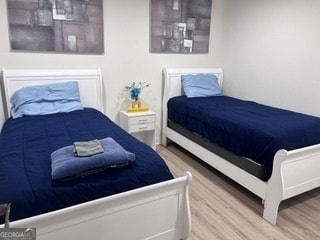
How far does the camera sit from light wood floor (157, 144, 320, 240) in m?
1.91

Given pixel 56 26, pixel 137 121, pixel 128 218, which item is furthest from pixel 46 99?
pixel 128 218

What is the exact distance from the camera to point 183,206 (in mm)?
1563

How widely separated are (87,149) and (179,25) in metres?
2.60

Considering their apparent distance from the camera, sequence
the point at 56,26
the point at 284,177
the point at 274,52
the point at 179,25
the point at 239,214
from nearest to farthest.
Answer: the point at 284,177 → the point at 239,214 → the point at 56,26 → the point at 274,52 → the point at 179,25

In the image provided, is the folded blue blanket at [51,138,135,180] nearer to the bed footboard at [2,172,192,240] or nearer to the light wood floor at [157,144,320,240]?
the bed footboard at [2,172,192,240]

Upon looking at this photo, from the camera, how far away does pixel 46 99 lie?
8.90 ft

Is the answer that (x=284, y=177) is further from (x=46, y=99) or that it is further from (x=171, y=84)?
(x=46, y=99)

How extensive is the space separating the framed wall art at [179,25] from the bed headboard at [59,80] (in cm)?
92

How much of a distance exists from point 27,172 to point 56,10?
2080 mm

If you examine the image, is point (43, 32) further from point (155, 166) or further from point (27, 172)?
point (155, 166)

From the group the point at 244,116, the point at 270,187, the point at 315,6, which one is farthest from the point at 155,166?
the point at 315,6

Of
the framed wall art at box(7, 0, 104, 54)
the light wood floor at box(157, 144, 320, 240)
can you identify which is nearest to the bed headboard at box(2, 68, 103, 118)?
the framed wall art at box(7, 0, 104, 54)

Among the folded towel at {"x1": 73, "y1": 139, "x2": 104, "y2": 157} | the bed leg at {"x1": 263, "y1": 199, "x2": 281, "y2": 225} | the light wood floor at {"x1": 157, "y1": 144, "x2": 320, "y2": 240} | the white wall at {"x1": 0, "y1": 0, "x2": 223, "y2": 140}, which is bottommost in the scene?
the light wood floor at {"x1": 157, "y1": 144, "x2": 320, "y2": 240}

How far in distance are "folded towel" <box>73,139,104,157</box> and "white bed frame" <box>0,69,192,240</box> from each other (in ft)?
0.95
